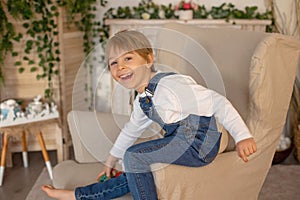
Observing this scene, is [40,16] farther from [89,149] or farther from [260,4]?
[260,4]

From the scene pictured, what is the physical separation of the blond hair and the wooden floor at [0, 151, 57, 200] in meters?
1.22

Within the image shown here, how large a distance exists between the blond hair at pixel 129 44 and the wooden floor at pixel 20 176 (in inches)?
48.2

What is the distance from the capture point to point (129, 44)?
127cm

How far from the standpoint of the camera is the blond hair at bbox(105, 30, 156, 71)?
1266 mm

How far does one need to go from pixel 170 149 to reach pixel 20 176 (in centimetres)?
144

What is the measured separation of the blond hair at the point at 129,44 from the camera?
1.27 meters

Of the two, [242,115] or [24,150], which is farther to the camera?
[24,150]

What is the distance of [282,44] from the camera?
1.38 metres

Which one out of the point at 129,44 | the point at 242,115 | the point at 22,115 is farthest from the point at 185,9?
the point at 129,44

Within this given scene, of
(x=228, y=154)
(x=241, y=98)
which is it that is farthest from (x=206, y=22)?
(x=228, y=154)

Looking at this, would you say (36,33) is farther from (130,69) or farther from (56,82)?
(130,69)

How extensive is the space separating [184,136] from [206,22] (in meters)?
1.41

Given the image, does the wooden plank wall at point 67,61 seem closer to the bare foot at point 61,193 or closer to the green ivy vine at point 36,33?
the green ivy vine at point 36,33

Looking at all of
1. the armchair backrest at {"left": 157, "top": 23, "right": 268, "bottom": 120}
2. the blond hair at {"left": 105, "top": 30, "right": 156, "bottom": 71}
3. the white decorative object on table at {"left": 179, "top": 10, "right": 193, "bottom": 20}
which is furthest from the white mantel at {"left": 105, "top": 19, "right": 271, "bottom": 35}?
the blond hair at {"left": 105, "top": 30, "right": 156, "bottom": 71}
